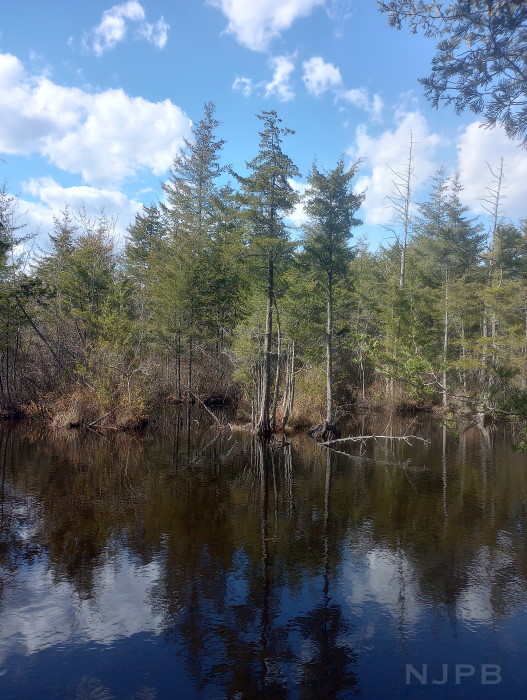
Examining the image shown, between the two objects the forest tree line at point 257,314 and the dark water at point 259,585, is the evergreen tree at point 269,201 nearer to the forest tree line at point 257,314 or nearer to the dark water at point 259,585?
the forest tree line at point 257,314

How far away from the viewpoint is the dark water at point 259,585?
15.6 feet

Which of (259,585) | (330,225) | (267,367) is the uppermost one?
(330,225)

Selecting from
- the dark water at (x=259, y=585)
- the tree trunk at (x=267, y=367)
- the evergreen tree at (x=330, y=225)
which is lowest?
the dark water at (x=259, y=585)

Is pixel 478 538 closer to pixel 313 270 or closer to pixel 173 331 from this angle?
pixel 313 270

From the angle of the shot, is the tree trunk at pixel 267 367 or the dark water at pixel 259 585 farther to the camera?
the tree trunk at pixel 267 367

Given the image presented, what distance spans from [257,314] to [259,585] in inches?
556

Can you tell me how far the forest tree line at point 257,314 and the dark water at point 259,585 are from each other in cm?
248

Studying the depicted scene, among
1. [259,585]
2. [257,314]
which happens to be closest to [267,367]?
[257,314]

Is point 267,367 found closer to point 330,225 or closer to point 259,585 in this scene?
point 330,225

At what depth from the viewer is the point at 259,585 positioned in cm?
646

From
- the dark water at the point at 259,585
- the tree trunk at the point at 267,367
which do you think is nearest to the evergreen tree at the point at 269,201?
the tree trunk at the point at 267,367

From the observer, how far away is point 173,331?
27109mm

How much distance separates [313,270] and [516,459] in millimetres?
9373

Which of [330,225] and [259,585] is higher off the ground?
[330,225]
